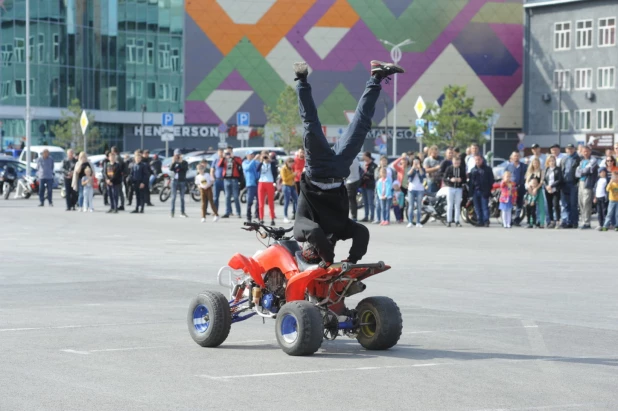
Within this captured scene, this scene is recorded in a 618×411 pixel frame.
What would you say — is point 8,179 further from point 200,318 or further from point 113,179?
point 200,318

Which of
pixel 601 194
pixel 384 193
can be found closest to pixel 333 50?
pixel 384 193

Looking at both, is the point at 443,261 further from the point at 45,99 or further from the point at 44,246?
the point at 45,99

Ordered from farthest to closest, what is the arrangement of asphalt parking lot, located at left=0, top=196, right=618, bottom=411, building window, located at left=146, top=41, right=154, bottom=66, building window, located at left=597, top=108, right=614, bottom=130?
building window, located at left=146, top=41, right=154, bottom=66 < building window, located at left=597, top=108, right=614, bottom=130 < asphalt parking lot, located at left=0, top=196, right=618, bottom=411

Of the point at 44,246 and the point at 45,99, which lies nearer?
the point at 44,246

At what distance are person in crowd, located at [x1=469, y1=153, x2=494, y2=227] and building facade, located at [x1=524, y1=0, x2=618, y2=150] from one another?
5596 centimetres

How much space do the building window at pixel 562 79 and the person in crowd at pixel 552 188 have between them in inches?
2462

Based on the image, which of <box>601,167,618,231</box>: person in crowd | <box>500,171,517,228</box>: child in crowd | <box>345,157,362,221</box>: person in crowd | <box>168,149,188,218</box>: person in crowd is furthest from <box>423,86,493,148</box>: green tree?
<box>601,167,618,231</box>: person in crowd

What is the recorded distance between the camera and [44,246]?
74.5 ft

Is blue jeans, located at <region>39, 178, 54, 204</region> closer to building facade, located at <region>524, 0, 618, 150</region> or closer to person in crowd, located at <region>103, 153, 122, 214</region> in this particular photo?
person in crowd, located at <region>103, 153, 122, 214</region>

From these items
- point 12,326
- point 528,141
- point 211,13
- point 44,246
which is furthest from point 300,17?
point 12,326

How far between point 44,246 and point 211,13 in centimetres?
7230

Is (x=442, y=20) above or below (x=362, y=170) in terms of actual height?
above

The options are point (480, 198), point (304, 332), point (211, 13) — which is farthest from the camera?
point (211, 13)

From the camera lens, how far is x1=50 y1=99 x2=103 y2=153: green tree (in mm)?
80062
